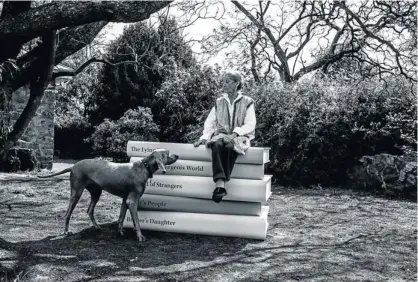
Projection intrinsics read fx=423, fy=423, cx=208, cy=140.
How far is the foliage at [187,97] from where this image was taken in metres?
14.0

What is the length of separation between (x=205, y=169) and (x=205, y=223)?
64 cm

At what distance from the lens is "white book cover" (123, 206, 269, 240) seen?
4895 mm

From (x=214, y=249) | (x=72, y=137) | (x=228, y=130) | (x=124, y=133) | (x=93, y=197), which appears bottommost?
(x=214, y=249)

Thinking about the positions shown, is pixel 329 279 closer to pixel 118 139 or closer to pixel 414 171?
pixel 414 171

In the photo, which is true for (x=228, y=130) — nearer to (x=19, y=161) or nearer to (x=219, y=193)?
(x=219, y=193)

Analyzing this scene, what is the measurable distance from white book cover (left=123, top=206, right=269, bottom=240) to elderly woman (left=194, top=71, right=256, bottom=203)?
338 millimetres

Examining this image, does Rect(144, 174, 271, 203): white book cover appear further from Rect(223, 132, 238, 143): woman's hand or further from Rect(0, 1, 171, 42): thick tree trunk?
Rect(0, 1, 171, 42): thick tree trunk

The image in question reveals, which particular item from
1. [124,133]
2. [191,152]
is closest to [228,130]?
[191,152]

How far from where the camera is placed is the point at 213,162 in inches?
191

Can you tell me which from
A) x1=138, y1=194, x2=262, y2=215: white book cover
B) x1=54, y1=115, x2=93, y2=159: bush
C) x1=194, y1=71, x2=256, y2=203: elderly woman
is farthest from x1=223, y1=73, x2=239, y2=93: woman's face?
x1=54, y1=115, x2=93, y2=159: bush

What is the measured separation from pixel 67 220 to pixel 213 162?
1784mm

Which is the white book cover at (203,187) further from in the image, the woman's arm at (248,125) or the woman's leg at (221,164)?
the woman's arm at (248,125)

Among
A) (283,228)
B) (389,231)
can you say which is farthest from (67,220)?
(389,231)

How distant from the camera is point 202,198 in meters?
5.09
